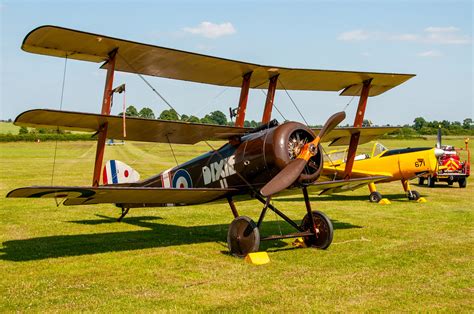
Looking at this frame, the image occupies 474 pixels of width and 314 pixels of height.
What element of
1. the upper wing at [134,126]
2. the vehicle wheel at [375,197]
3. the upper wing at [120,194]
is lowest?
the vehicle wheel at [375,197]

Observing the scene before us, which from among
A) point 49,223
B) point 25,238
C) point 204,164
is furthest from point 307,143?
point 49,223

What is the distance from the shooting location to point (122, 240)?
9.82 metres

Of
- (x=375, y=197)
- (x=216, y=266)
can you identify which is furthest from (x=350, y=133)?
(x=375, y=197)

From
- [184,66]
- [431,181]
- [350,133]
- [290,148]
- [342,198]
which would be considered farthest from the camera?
[431,181]

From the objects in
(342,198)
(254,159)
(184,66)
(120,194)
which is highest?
(184,66)

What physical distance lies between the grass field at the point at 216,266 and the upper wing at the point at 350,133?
6.42ft

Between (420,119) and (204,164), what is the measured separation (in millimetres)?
136116

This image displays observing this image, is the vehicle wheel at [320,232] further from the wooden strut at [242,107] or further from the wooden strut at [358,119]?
the wooden strut at [358,119]

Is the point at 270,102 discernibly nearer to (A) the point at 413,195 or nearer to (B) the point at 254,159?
(B) the point at 254,159

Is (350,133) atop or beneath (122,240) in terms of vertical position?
atop

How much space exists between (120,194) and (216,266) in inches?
71.9

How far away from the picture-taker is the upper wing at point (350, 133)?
432 inches

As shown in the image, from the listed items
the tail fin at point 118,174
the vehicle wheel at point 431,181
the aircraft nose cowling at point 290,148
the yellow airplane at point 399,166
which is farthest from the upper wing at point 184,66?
the vehicle wheel at point 431,181

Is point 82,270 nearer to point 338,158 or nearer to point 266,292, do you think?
point 266,292
